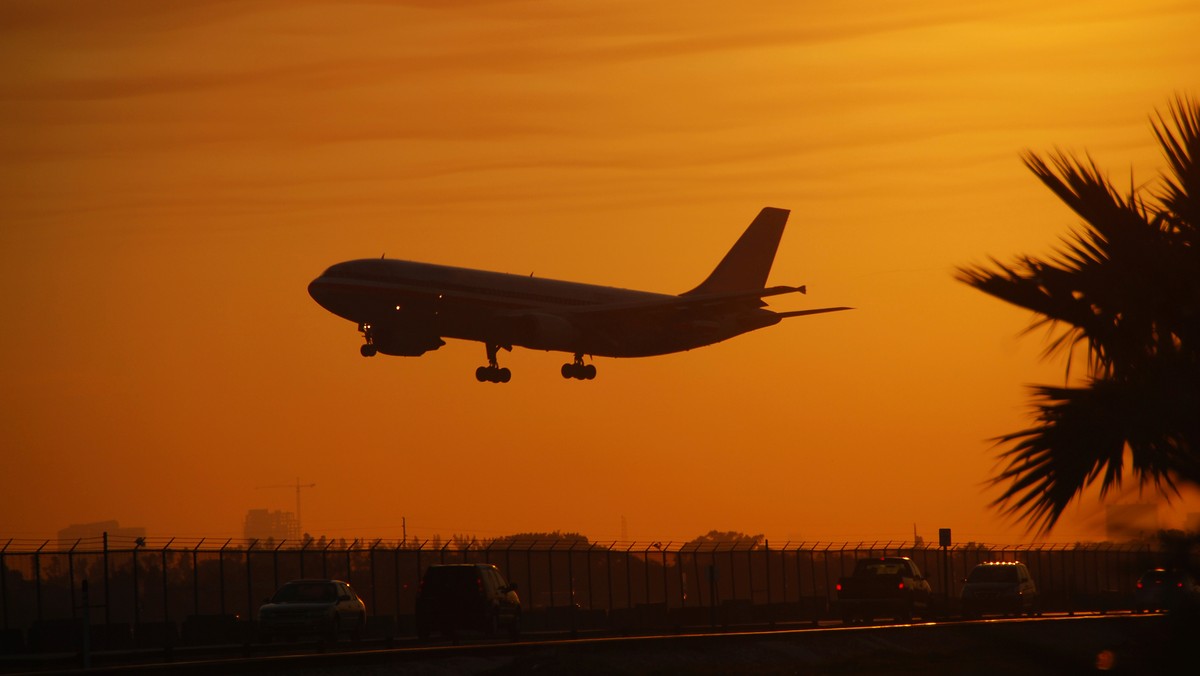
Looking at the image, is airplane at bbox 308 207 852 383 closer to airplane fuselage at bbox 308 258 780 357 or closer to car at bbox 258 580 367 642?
airplane fuselage at bbox 308 258 780 357

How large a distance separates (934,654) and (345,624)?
1241cm

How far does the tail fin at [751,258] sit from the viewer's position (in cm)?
7938

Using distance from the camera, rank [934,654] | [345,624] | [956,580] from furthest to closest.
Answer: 1. [956,580]
2. [345,624]
3. [934,654]

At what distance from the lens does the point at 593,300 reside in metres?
65.0

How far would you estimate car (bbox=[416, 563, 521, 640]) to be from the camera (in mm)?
34094

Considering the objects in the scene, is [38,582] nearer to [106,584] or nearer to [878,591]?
[106,584]

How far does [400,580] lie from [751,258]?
3947 cm

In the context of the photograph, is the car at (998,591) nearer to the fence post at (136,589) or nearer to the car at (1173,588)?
the fence post at (136,589)

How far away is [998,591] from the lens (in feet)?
156

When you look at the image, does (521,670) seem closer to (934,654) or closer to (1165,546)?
(934,654)

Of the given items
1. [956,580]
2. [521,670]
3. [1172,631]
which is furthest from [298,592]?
[956,580]

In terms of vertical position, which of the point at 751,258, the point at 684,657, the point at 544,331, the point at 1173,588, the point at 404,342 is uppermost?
the point at 751,258

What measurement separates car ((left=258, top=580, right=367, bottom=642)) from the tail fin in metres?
44.2

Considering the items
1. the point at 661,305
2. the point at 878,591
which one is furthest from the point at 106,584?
the point at 661,305
